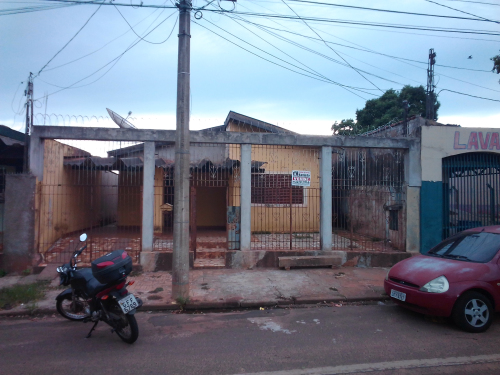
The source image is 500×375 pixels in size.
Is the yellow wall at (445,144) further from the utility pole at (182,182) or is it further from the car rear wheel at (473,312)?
the utility pole at (182,182)

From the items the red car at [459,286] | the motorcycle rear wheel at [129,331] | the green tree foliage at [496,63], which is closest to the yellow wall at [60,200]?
the motorcycle rear wheel at [129,331]

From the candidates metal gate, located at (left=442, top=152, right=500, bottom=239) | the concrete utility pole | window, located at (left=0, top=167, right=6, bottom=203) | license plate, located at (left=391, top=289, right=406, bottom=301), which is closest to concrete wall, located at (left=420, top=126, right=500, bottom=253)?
metal gate, located at (left=442, top=152, right=500, bottom=239)

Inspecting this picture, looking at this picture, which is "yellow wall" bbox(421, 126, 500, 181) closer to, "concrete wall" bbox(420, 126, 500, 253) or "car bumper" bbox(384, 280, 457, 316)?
"concrete wall" bbox(420, 126, 500, 253)

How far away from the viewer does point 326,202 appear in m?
9.55

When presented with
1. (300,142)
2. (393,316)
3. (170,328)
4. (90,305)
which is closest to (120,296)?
(90,305)

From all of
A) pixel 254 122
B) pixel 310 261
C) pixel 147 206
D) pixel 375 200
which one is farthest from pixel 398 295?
pixel 254 122

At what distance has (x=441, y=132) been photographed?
32.5ft

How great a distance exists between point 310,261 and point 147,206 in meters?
4.21

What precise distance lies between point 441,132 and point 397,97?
62.0ft

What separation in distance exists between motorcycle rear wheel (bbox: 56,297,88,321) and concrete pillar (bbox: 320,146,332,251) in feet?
19.3

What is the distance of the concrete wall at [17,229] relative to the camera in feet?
27.4

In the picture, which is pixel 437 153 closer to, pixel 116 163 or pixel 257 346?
pixel 257 346

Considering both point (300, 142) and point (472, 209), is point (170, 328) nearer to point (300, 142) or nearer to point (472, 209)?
point (300, 142)

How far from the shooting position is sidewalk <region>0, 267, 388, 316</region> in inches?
259
